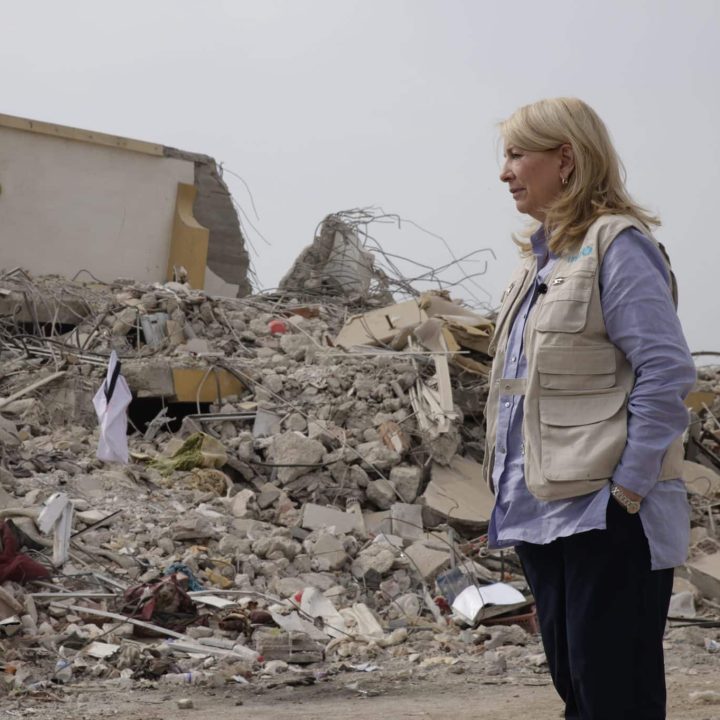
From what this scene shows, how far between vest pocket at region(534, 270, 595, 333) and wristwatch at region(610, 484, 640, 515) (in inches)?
13.6

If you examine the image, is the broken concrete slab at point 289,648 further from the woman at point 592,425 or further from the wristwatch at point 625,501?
the wristwatch at point 625,501

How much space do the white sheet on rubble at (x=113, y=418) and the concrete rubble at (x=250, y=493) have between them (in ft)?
0.51

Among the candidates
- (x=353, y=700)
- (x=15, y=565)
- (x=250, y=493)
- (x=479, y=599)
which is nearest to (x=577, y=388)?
(x=353, y=700)

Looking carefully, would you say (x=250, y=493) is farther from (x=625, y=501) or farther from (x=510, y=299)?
(x=625, y=501)

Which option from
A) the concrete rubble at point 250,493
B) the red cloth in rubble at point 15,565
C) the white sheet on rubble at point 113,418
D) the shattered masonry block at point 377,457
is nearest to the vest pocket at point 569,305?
the concrete rubble at point 250,493

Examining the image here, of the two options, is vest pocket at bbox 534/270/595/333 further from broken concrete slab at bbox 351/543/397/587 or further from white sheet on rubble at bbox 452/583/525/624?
broken concrete slab at bbox 351/543/397/587

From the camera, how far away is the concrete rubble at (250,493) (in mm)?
6191

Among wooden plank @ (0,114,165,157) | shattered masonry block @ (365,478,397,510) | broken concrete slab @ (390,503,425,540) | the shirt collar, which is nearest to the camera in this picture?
the shirt collar

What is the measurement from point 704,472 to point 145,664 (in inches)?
262

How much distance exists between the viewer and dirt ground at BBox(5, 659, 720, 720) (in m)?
4.64

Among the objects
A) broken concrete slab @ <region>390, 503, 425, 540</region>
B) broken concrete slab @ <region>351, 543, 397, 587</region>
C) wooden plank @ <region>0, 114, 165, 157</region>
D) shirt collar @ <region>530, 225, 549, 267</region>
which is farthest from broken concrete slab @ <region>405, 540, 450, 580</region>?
wooden plank @ <region>0, 114, 165, 157</region>

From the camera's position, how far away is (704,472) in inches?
420

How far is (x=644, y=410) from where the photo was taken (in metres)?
2.35

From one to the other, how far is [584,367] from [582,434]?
0.14 metres
